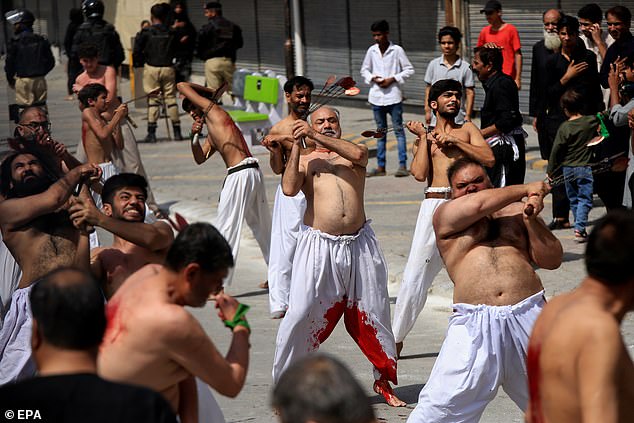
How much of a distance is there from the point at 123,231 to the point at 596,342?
9.02 ft

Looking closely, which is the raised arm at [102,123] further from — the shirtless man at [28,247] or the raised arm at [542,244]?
the raised arm at [542,244]

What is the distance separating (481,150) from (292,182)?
4.83 ft

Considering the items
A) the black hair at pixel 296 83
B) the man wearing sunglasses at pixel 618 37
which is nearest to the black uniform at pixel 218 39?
the man wearing sunglasses at pixel 618 37

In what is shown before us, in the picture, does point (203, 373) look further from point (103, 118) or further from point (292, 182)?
point (103, 118)

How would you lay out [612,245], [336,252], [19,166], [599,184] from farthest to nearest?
1. [599,184]
2. [336,252]
3. [19,166]
4. [612,245]

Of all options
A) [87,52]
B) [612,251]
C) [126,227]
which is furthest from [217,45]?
[612,251]

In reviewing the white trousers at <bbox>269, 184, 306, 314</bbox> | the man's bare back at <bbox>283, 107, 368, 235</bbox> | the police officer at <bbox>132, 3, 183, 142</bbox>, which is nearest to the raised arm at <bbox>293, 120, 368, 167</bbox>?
the man's bare back at <bbox>283, 107, 368, 235</bbox>

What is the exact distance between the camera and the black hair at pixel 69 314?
368 cm

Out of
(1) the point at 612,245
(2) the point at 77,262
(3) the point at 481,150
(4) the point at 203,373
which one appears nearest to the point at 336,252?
(3) the point at 481,150

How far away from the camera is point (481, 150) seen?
8.59 metres

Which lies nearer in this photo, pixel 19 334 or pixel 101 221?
pixel 101 221

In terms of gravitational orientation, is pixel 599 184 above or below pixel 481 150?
below

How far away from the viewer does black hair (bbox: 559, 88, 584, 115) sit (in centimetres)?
1126

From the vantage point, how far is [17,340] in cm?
670
